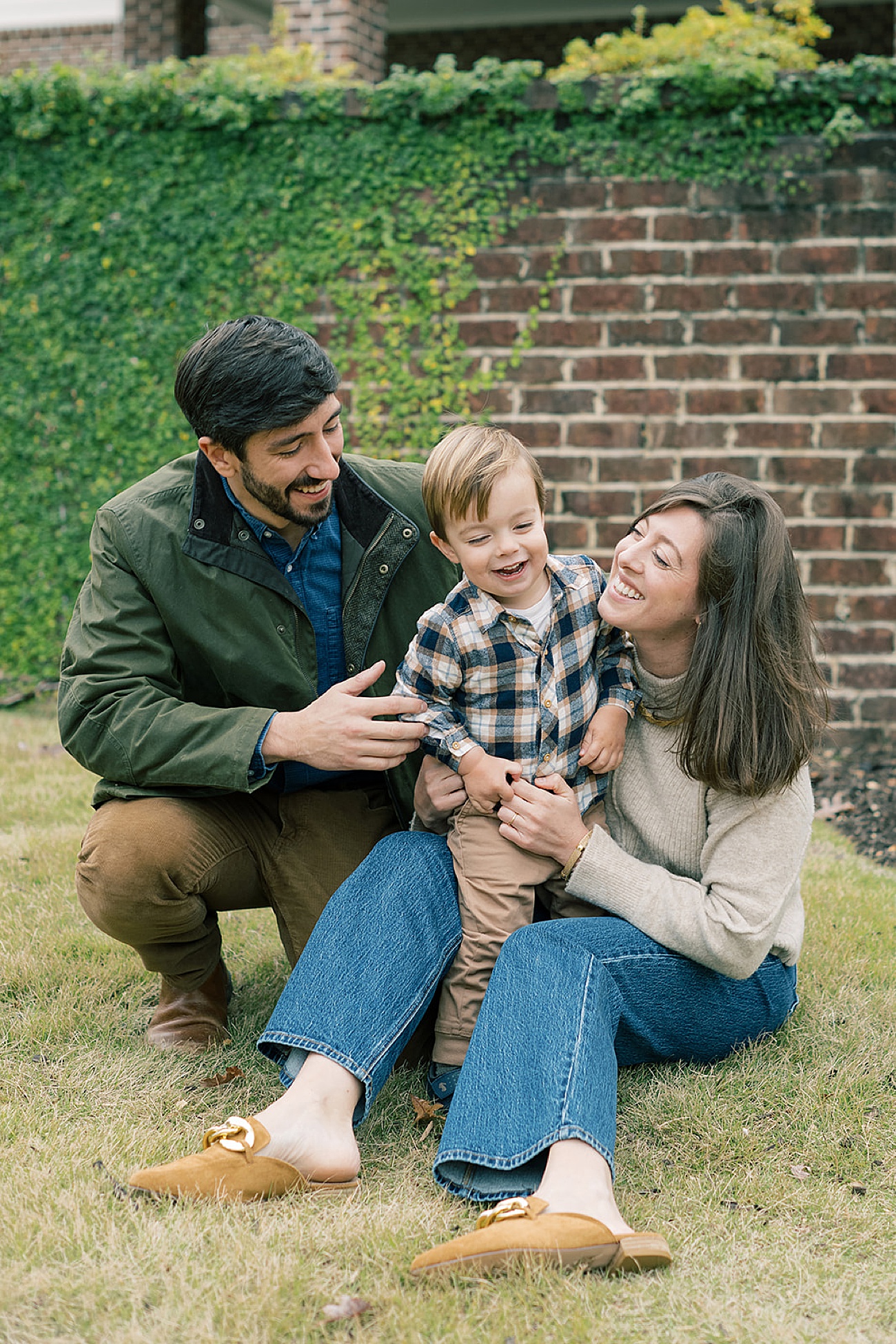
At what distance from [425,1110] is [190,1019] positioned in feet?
2.12

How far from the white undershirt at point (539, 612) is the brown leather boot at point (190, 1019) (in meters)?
1.16

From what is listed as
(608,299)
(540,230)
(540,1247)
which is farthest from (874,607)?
(540,1247)

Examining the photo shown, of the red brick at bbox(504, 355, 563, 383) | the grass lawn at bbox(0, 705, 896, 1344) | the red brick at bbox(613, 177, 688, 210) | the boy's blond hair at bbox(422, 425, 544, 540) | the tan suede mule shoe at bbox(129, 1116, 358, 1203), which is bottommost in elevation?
the grass lawn at bbox(0, 705, 896, 1344)

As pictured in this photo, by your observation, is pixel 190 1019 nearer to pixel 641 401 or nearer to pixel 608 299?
pixel 641 401

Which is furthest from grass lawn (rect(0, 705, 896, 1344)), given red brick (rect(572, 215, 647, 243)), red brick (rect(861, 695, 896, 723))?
red brick (rect(572, 215, 647, 243))

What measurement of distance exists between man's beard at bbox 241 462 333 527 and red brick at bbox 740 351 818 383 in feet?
10.2

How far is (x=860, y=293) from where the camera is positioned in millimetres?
5117

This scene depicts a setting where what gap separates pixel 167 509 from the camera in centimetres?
274

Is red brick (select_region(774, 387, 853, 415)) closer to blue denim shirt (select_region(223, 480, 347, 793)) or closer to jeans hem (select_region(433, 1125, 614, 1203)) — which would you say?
blue denim shirt (select_region(223, 480, 347, 793))

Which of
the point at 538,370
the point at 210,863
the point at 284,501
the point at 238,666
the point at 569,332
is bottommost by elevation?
the point at 210,863

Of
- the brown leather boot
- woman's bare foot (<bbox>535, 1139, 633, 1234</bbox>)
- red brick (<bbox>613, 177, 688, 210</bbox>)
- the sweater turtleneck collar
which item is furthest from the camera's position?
red brick (<bbox>613, 177, 688, 210</bbox>)

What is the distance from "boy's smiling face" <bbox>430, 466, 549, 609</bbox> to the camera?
2398mm

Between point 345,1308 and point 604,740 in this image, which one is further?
point 604,740

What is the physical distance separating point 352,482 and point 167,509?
0.44 meters
